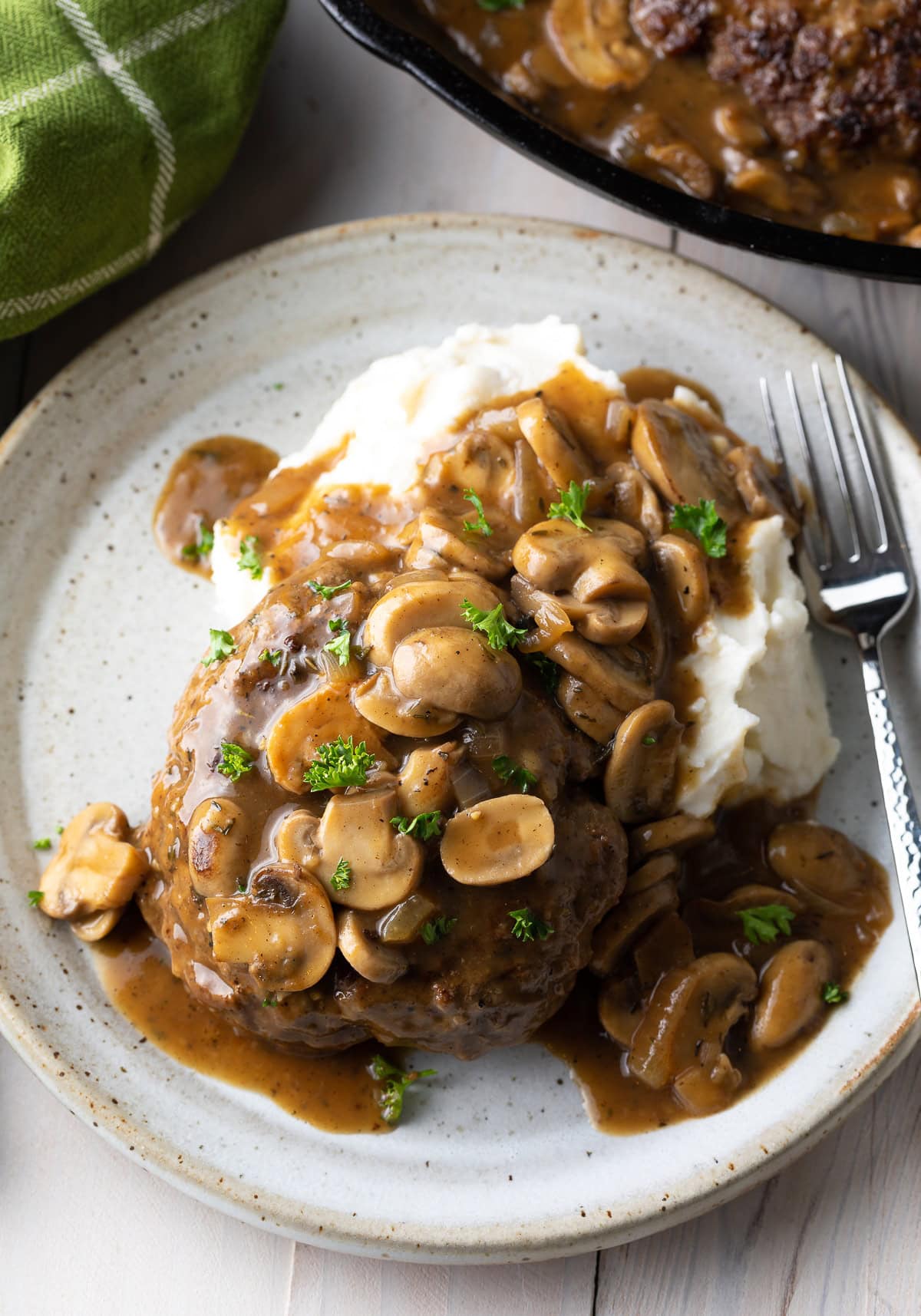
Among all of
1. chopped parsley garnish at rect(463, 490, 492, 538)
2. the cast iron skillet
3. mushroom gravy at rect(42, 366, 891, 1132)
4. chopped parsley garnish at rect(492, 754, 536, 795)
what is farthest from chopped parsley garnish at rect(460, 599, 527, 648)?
the cast iron skillet

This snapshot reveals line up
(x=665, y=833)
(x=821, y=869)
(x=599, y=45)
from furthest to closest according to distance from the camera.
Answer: (x=599, y=45)
(x=821, y=869)
(x=665, y=833)

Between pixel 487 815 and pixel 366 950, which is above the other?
pixel 487 815

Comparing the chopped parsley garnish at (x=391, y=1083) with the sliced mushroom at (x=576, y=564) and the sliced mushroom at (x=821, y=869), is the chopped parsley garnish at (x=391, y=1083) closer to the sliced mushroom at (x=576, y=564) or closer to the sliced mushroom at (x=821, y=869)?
the sliced mushroom at (x=821, y=869)

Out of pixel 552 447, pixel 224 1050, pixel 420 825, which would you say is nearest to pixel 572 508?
pixel 552 447

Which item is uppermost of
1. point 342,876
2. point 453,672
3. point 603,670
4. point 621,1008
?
point 453,672

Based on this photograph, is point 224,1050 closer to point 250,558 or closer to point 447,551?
point 250,558

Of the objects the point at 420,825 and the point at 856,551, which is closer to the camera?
the point at 420,825

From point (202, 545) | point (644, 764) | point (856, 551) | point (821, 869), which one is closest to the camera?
point (644, 764)
